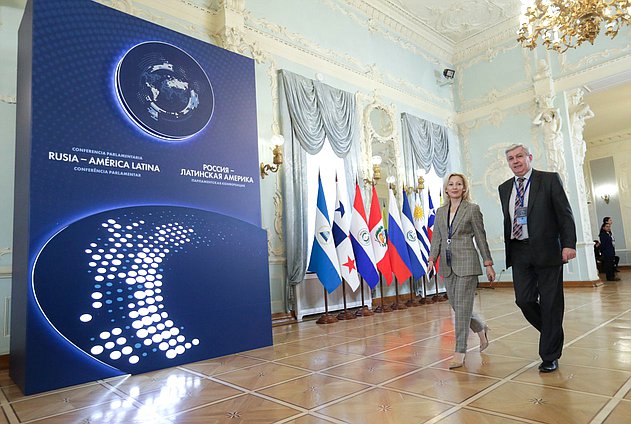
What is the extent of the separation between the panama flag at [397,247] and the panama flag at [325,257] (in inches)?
46.0

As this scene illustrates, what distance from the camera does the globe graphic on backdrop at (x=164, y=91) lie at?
3.14 meters

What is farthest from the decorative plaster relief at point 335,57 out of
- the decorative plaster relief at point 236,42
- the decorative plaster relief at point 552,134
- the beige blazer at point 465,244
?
the beige blazer at point 465,244

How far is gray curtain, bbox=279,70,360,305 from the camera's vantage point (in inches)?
205

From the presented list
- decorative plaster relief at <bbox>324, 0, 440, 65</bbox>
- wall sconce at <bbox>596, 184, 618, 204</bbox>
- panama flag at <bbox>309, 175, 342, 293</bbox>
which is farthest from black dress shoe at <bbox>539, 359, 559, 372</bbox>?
wall sconce at <bbox>596, 184, 618, 204</bbox>

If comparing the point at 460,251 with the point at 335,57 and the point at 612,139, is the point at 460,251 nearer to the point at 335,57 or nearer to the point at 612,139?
the point at 335,57

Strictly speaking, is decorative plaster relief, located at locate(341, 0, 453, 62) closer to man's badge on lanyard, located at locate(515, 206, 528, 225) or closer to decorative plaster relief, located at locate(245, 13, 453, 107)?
decorative plaster relief, located at locate(245, 13, 453, 107)

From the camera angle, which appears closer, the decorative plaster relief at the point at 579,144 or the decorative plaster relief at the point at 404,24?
the decorative plaster relief at the point at 404,24

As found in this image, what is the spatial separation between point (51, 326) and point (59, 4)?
84.3 inches

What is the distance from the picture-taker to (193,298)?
10.4ft

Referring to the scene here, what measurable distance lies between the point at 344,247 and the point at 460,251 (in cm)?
263

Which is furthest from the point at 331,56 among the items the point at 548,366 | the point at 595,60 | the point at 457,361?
the point at 548,366

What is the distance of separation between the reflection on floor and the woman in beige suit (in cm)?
30

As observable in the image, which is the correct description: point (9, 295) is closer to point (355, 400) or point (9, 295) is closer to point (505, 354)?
point (355, 400)

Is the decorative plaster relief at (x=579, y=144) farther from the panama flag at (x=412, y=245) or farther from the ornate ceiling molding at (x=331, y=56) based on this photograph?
the panama flag at (x=412, y=245)
